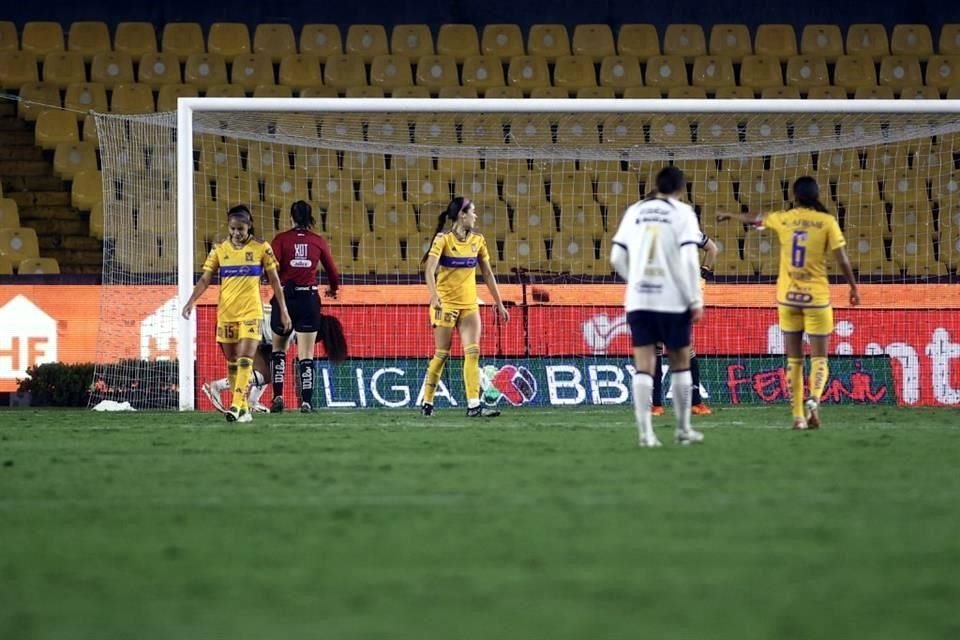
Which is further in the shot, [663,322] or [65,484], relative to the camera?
[663,322]

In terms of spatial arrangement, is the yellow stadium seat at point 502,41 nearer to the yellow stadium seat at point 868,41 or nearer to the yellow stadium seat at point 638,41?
the yellow stadium seat at point 638,41

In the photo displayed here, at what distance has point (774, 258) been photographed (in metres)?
20.4

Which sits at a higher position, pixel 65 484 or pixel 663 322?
pixel 663 322

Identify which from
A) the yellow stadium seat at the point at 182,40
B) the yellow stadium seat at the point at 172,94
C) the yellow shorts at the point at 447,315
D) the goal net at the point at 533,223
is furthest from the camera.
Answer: the yellow stadium seat at the point at 182,40

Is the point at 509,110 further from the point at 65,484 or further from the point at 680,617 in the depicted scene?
the point at 680,617

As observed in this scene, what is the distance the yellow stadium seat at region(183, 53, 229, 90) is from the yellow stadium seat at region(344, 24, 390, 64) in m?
2.01

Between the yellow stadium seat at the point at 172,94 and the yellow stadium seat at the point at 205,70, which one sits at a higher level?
the yellow stadium seat at the point at 205,70

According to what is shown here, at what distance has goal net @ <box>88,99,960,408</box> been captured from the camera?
1784cm

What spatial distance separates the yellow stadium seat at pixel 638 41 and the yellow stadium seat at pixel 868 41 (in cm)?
302

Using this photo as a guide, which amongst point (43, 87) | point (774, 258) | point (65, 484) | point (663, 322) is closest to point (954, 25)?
point (774, 258)

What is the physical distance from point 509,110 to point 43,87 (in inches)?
361

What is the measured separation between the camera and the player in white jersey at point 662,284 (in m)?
10.2

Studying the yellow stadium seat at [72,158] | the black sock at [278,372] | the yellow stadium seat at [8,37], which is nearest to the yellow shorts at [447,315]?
the black sock at [278,372]

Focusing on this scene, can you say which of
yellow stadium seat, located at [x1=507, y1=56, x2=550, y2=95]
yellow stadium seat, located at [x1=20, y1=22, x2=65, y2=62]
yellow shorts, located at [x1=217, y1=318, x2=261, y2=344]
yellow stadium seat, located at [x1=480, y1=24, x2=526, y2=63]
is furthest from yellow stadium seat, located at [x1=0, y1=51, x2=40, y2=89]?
yellow shorts, located at [x1=217, y1=318, x2=261, y2=344]
